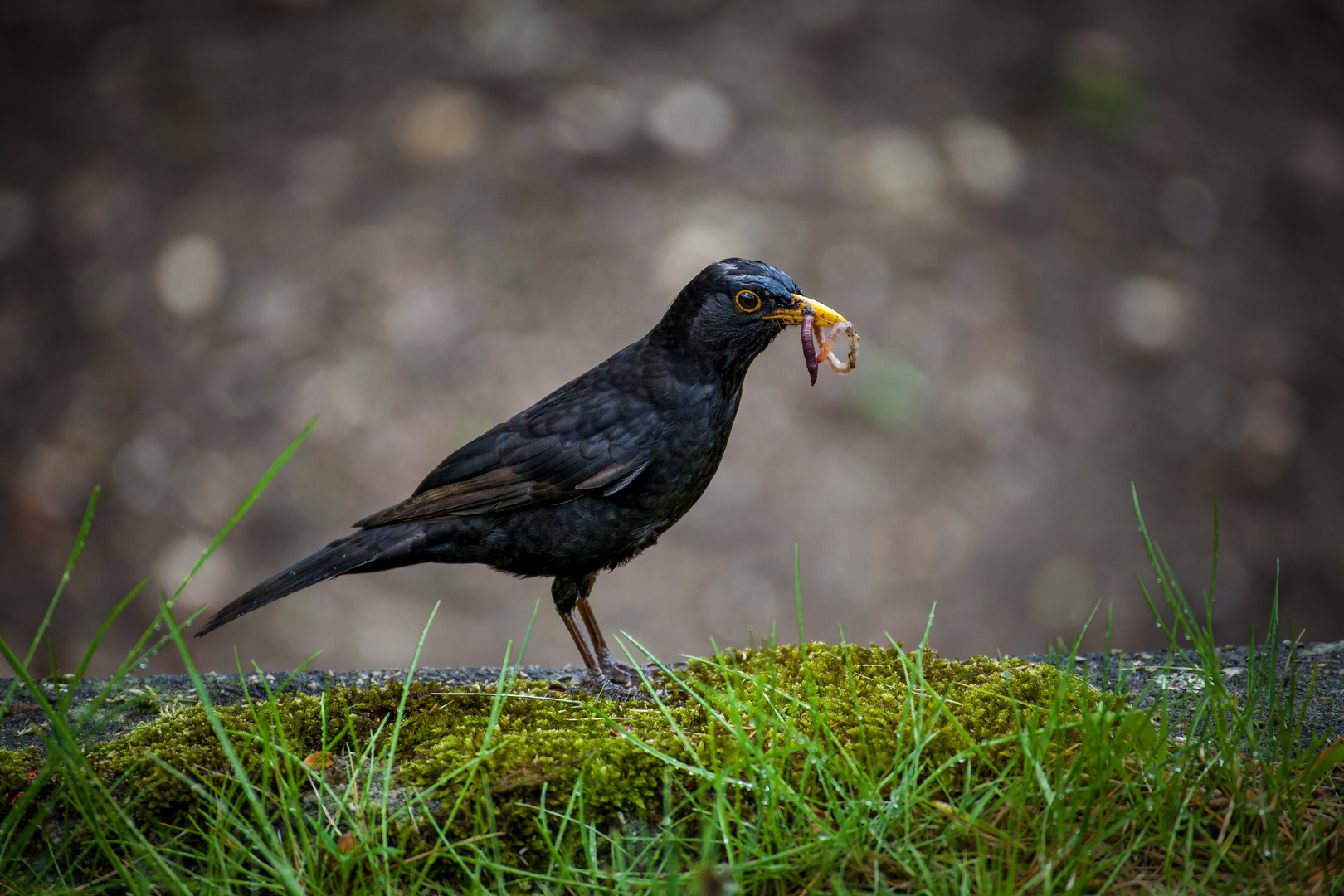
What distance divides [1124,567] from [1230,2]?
526 centimetres

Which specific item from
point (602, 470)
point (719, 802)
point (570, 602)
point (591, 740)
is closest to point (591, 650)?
point (570, 602)

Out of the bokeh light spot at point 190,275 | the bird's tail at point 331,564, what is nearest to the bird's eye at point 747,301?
the bird's tail at point 331,564

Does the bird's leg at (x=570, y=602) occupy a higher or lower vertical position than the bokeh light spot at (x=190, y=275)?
lower

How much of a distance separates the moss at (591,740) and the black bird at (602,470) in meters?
0.55

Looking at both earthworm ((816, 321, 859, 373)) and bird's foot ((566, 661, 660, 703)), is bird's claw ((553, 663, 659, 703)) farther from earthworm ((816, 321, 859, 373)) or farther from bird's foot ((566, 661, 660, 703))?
earthworm ((816, 321, 859, 373))

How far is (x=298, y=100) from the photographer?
7348 mm

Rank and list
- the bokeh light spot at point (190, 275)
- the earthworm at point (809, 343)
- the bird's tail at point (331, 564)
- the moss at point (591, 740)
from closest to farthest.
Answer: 1. the moss at point (591, 740)
2. the bird's tail at point (331, 564)
3. the earthworm at point (809, 343)
4. the bokeh light spot at point (190, 275)

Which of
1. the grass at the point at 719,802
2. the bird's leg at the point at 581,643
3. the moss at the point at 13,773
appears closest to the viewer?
the grass at the point at 719,802

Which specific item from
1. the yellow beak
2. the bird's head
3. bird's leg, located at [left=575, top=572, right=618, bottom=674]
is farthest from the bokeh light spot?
the yellow beak

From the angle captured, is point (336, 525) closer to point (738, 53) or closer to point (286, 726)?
point (286, 726)

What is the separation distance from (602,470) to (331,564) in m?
0.87

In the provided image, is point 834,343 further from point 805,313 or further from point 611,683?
point 611,683

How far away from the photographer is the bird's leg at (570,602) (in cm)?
345

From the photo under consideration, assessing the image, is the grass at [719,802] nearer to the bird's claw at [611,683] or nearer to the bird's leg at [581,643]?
the bird's claw at [611,683]
